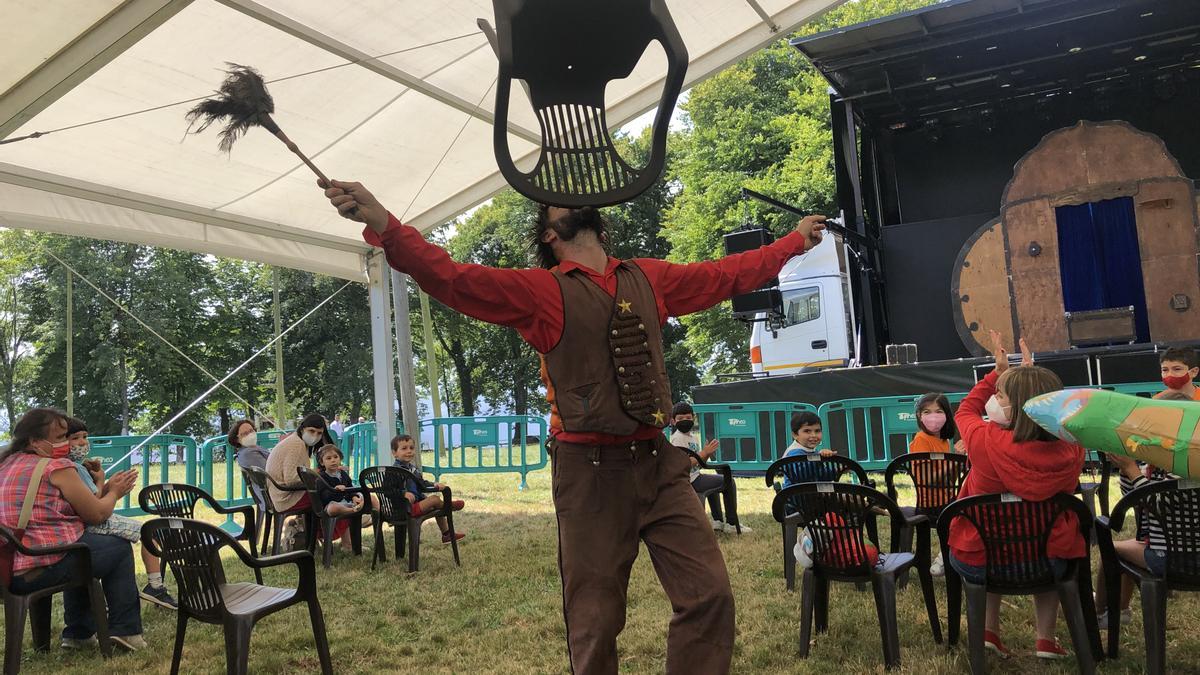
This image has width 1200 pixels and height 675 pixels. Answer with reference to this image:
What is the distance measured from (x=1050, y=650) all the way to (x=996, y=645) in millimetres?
212

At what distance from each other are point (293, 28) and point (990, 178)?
10.4m

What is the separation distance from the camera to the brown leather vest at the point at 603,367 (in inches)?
98.3

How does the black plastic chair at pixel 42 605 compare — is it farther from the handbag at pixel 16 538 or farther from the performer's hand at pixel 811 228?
the performer's hand at pixel 811 228

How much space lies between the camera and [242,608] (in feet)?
12.3

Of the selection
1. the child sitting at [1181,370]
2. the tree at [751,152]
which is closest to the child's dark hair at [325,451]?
the child sitting at [1181,370]

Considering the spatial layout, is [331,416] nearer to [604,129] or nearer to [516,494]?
[516,494]

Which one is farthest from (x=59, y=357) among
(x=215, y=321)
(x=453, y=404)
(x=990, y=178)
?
(x=990, y=178)

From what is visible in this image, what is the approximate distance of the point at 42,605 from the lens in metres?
4.84

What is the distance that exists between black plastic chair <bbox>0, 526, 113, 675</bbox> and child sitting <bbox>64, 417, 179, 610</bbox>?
12.1 inches

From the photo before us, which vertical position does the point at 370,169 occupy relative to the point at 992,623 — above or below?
above

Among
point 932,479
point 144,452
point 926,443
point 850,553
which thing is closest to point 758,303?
point 926,443

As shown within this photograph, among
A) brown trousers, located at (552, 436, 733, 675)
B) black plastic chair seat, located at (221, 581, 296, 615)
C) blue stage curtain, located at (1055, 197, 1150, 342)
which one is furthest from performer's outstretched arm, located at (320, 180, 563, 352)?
blue stage curtain, located at (1055, 197, 1150, 342)

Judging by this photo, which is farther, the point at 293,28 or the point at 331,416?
the point at 331,416

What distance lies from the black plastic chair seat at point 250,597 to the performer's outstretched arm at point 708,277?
2319 millimetres
